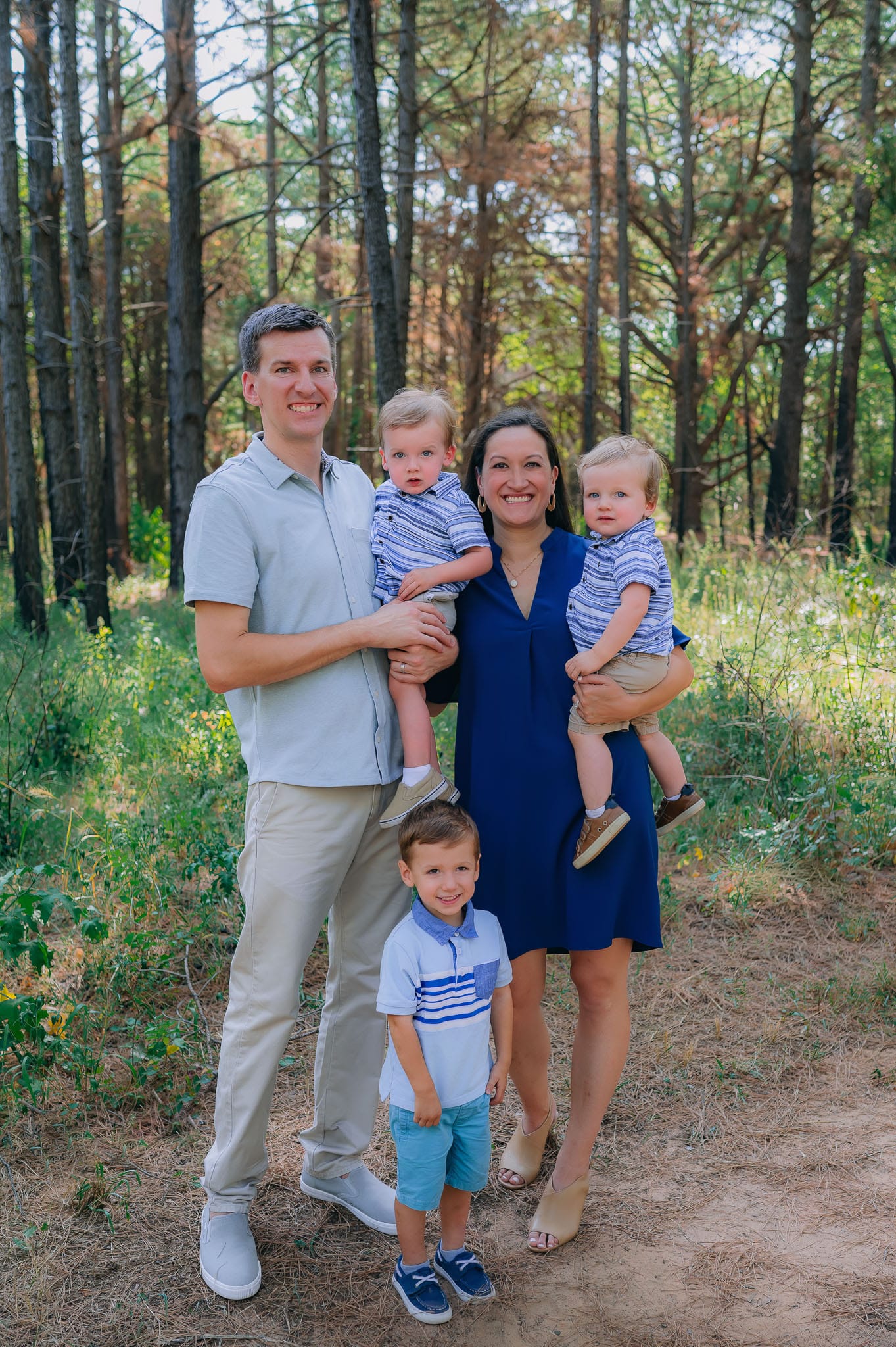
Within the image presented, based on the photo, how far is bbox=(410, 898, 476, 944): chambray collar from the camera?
2.54 m

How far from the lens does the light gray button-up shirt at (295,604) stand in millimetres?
2531

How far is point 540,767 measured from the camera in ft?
9.07

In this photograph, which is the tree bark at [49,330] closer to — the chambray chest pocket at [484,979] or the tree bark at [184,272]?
the tree bark at [184,272]

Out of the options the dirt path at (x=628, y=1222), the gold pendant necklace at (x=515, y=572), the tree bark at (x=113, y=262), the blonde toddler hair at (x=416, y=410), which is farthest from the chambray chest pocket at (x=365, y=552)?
the tree bark at (x=113, y=262)

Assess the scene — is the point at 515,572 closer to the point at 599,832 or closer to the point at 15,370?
the point at 599,832

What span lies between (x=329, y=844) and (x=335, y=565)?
721 mm

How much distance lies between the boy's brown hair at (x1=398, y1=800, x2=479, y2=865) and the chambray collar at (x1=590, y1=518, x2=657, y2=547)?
0.83 metres

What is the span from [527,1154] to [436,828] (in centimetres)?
140

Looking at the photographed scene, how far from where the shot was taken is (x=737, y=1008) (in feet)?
14.0

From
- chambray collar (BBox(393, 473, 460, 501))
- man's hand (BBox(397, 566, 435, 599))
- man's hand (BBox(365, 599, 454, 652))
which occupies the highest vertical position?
chambray collar (BBox(393, 473, 460, 501))

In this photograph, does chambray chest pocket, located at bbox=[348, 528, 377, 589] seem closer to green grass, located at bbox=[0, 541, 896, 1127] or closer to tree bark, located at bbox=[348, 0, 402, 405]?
green grass, located at bbox=[0, 541, 896, 1127]

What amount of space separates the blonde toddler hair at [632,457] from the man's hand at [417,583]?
0.54m

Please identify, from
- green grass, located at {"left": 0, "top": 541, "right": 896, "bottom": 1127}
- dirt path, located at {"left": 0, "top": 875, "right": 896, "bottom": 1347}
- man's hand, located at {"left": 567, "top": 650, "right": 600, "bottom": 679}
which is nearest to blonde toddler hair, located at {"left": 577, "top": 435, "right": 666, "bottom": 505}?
man's hand, located at {"left": 567, "top": 650, "right": 600, "bottom": 679}

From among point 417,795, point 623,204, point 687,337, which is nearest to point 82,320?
point 623,204
